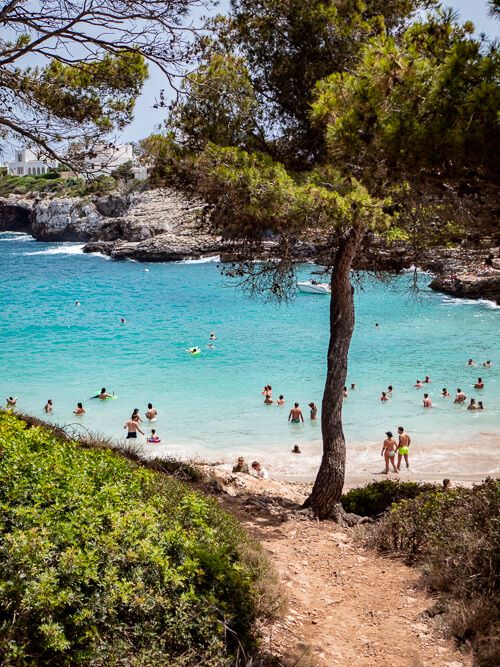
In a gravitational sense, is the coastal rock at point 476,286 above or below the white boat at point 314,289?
above

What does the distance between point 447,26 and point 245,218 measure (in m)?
3.96

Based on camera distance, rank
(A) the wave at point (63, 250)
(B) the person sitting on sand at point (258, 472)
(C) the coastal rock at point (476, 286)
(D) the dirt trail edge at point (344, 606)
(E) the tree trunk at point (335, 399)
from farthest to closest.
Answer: (A) the wave at point (63, 250), (C) the coastal rock at point (476, 286), (B) the person sitting on sand at point (258, 472), (E) the tree trunk at point (335, 399), (D) the dirt trail edge at point (344, 606)

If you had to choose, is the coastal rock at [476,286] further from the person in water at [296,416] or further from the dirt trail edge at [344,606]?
the dirt trail edge at [344,606]

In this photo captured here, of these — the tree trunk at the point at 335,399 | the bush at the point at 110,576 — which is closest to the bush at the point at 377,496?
the tree trunk at the point at 335,399

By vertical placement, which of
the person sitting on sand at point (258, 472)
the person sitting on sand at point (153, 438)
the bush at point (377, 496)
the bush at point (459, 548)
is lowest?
the person sitting on sand at point (153, 438)

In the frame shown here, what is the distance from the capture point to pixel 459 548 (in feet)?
21.4

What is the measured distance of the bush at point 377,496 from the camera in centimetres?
1115

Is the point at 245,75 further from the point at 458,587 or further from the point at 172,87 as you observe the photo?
the point at 458,587

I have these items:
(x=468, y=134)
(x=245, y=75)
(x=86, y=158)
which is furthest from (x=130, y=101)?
(x=468, y=134)

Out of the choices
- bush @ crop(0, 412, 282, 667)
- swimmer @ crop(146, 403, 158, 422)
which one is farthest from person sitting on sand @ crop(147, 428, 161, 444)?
bush @ crop(0, 412, 282, 667)

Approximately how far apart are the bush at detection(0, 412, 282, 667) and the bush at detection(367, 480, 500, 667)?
1.85m

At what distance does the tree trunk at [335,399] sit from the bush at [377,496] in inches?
32.1

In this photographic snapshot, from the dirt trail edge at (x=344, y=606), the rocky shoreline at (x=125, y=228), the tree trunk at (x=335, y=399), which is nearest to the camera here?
the dirt trail edge at (x=344, y=606)

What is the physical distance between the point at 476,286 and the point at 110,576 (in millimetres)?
49464
